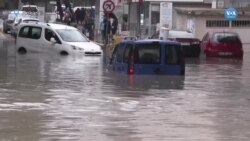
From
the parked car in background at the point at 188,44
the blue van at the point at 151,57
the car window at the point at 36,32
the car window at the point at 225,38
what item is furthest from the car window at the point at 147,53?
the car window at the point at 225,38

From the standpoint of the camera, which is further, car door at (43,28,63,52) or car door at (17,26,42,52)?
car door at (17,26,42,52)

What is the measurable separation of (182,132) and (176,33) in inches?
1137

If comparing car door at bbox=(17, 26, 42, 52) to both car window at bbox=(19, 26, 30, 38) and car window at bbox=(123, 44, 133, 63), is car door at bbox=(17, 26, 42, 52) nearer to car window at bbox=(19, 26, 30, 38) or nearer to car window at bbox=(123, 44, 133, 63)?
car window at bbox=(19, 26, 30, 38)

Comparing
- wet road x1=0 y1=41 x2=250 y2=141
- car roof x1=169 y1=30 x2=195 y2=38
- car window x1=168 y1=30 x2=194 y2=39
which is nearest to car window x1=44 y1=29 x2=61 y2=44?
wet road x1=0 y1=41 x2=250 y2=141

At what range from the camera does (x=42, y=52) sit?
3394cm

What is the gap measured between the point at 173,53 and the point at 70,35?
11.2m

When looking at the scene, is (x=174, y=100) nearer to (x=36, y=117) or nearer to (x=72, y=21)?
(x=36, y=117)

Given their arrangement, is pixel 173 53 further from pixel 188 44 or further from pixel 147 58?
pixel 188 44

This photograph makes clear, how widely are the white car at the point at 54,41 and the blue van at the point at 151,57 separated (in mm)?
9127

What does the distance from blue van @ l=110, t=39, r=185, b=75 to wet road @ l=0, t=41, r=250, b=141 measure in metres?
0.53

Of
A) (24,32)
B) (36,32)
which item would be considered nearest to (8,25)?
(24,32)

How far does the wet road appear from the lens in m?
12.0

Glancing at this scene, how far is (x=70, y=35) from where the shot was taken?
33750mm

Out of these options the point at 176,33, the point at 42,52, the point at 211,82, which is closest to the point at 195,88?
the point at 211,82
